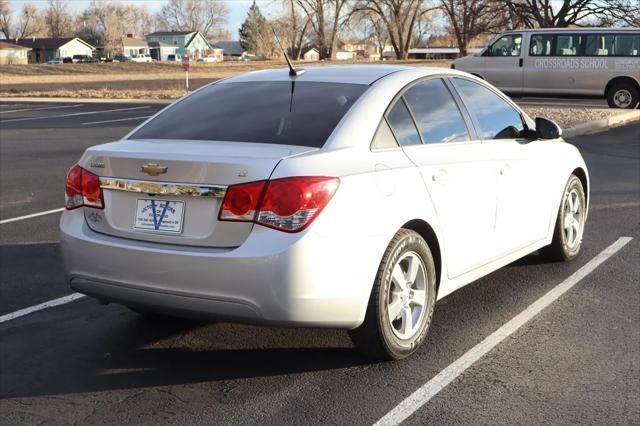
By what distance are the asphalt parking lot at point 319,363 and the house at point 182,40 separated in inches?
5584

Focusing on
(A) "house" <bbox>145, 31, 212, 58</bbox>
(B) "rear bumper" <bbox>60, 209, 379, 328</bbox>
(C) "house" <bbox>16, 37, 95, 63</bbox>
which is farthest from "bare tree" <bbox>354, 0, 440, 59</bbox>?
(B) "rear bumper" <bbox>60, 209, 379, 328</bbox>

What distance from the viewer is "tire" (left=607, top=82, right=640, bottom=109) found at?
841 inches

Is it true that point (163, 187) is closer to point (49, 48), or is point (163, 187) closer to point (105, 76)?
point (105, 76)

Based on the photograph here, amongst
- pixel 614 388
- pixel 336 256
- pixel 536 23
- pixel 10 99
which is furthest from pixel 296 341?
pixel 536 23

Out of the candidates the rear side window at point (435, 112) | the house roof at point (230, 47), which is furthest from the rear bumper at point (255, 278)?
the house roof at point (230, 47)

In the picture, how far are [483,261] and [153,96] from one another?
29.0 metres

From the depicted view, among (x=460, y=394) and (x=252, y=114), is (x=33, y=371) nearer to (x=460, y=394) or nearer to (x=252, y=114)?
(x=252, y=114)

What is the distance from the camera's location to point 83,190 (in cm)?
422

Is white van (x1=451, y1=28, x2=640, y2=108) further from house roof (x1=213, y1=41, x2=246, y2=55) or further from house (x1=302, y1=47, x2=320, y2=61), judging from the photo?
house roof (x1=213, y1=41, x2=246, y2=55)

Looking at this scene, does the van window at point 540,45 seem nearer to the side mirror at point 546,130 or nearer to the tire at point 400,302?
the side mirror at point 546,130

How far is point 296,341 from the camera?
4566mm

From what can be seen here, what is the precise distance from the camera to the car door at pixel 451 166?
443 centimetres

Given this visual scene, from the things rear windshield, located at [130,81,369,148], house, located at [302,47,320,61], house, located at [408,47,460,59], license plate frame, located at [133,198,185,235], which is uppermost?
house, located at [302,47,320,61]

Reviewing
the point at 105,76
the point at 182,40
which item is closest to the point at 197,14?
the point at 182,40
